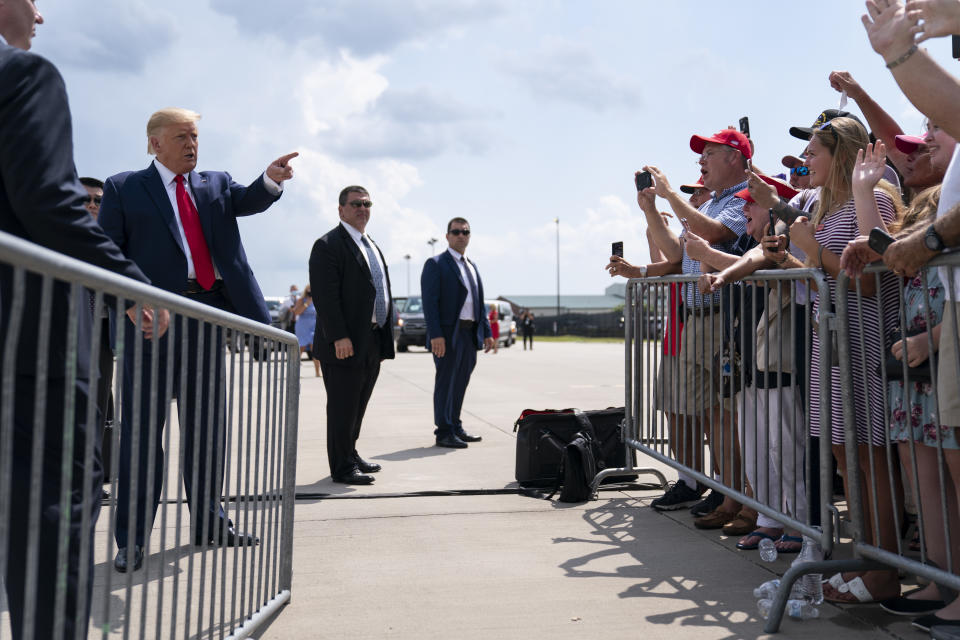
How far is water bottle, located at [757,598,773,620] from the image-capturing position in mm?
3243

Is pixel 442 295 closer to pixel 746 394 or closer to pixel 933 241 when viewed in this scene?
pixel 746 394

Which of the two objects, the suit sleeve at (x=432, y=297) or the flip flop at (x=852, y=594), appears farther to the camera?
the suit sleeve at (x=432, y=297)

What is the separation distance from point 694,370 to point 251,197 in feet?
8.03

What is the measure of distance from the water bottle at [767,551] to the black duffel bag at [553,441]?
1714mm

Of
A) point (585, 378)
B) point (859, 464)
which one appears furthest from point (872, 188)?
point (585, 378)

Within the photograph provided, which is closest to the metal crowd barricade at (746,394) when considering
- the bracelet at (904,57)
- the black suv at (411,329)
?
the bracelet at (904,57)

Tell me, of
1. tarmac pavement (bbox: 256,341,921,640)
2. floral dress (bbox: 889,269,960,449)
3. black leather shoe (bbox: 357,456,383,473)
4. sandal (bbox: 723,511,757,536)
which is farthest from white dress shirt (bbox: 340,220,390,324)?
floral dress (bbox: 889,269,960,449)

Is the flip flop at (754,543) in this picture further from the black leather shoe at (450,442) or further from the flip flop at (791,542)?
the black leather shoe at (450,442)

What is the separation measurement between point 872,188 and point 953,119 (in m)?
0.66

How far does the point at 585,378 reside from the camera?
15.5m

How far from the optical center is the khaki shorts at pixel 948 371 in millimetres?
2832

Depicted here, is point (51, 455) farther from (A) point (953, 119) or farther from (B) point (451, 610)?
(A) point (953, 119)

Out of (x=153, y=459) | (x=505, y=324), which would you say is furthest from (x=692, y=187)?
(x=505, y=324)

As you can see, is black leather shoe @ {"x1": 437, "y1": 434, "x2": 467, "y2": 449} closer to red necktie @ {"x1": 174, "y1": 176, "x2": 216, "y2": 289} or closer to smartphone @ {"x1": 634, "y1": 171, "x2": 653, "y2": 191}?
smartphone @ {"x1": 634, "y1": 171, "x2": 653, "y2": 191}
